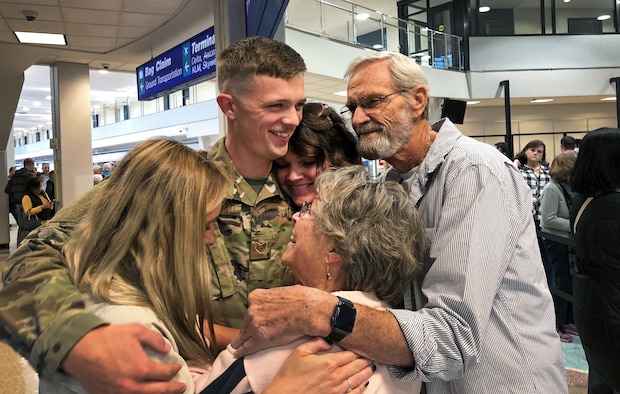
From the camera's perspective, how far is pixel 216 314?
152 centimetres

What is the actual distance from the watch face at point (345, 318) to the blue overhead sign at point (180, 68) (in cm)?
422

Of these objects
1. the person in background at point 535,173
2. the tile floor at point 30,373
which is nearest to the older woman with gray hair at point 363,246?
the tile floor at point 30,373

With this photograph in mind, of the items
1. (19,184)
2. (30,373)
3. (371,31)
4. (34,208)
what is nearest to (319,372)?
(30,373)

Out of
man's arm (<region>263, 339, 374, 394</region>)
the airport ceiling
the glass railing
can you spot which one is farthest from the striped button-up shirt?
the glass railing

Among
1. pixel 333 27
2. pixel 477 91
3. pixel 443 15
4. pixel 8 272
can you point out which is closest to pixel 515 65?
pixel 477 91

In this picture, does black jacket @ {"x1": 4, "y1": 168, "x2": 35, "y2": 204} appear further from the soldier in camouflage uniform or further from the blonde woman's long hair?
the blonde woman's long hair

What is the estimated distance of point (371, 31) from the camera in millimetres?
10828

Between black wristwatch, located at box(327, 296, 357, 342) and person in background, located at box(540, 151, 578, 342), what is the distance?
12.2ft

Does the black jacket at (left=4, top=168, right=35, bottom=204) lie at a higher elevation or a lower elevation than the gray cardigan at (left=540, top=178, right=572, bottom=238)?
higher

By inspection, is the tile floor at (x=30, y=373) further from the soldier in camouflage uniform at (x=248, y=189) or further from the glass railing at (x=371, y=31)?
the glass railing at (x=371, y=31)

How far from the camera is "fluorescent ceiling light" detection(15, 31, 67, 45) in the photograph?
22.0ft

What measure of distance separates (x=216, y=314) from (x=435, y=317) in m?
0.70

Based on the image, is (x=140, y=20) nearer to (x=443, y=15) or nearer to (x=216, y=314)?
(x=216, y=314)

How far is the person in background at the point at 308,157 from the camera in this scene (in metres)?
1.71
